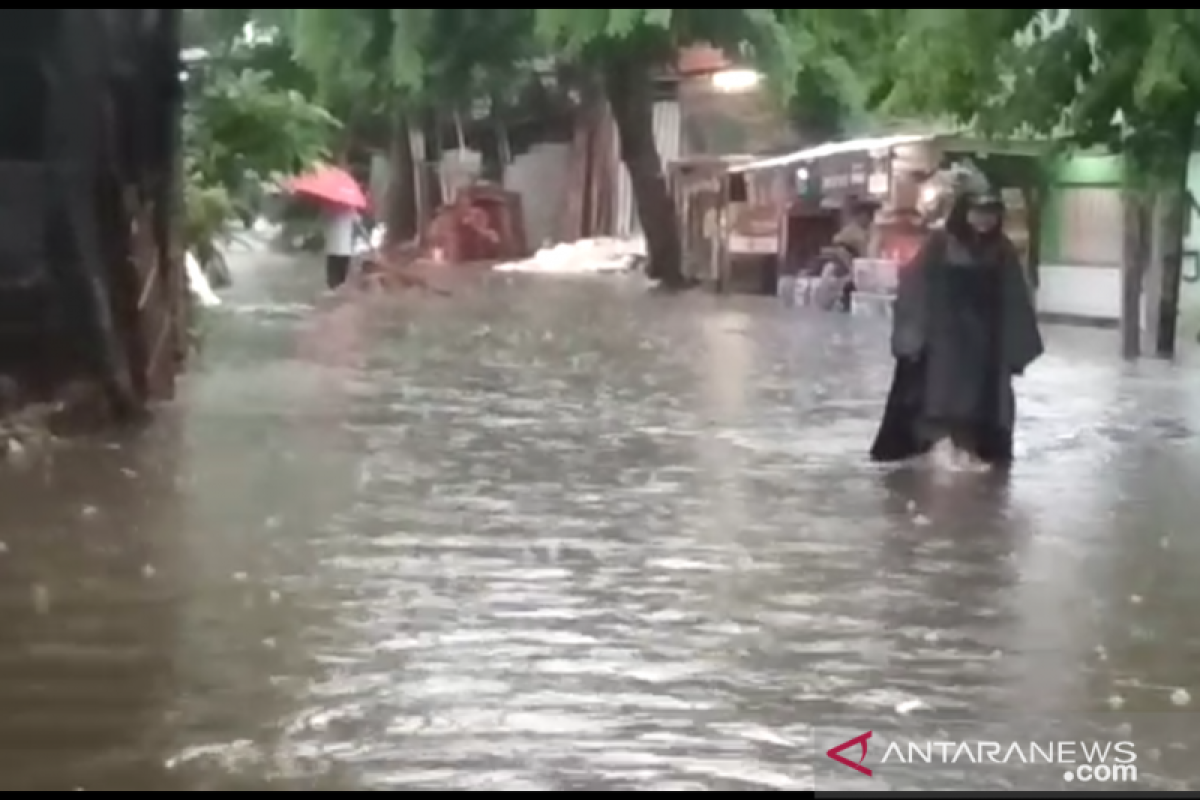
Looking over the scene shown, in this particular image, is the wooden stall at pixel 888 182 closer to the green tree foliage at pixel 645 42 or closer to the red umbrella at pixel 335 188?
the green tree foliage at pixel 645 42

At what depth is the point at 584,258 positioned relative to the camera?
7168 mm

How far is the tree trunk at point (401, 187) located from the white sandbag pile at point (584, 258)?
1.12 feet

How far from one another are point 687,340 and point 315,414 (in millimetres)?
1605

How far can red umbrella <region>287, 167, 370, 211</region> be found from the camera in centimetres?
693

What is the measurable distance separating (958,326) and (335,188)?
2115mm

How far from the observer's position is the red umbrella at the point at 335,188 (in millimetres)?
6930

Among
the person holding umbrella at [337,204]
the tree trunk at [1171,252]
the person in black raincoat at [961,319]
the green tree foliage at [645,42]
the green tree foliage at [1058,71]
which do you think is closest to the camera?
the green tree foliage at [645,42]

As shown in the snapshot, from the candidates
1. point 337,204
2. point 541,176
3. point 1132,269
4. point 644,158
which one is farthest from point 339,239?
point 1132,269

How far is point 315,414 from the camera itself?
9.48 m

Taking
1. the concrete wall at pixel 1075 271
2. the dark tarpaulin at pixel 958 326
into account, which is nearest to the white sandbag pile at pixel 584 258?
the dark tarpaulin at pixel 958 326

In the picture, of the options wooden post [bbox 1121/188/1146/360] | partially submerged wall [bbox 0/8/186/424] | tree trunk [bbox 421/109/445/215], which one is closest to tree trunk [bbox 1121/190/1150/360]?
wooden post [bbox 1121/188/1146/360]

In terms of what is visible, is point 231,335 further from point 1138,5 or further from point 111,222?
point 1138,5

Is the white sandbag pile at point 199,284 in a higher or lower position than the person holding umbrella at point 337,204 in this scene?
lower

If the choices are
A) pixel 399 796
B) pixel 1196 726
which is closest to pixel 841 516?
pixel 1196 726
